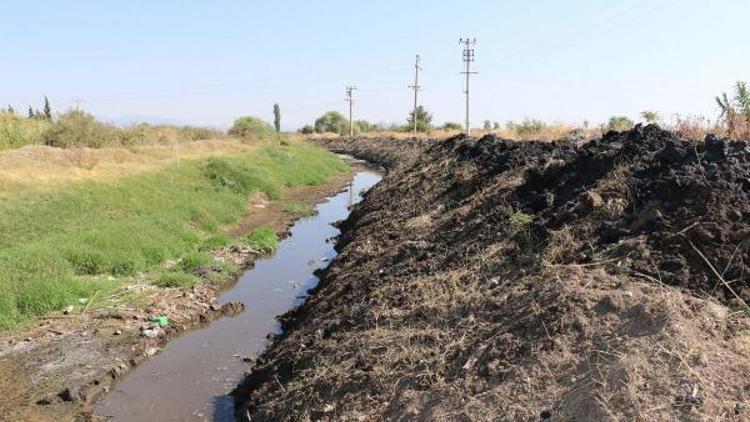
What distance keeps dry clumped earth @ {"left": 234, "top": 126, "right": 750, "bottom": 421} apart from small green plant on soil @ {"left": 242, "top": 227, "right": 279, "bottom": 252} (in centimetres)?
718

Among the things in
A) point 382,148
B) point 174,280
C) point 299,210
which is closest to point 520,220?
point 174,280

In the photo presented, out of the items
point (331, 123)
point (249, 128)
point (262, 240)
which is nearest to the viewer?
point (262, 240)

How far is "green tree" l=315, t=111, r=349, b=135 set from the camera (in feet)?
320

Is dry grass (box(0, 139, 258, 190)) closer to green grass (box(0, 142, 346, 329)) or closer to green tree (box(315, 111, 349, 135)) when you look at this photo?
green grass (box(0, 142, 346, 329))

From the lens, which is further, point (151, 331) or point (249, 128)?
point (249, 128)

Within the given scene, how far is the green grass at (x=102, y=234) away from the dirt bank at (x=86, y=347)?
1.93 feet

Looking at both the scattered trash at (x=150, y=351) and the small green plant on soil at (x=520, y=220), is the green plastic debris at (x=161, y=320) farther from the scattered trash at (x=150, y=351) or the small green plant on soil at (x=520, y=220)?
the small green plant on soil at (x=520, y=220)

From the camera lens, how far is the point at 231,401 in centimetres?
785

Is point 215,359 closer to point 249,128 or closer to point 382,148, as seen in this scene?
point 382,148

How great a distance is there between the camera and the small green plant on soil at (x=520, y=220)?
805 cm

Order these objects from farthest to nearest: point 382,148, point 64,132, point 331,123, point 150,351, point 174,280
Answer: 1. point 331,123
2. point 382,148
3. point 64,132
4. point 174,280
5. point 150,351

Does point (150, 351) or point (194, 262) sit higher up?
point (194, 262)

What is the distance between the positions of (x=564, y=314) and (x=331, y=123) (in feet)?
312

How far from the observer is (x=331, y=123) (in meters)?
98.4
